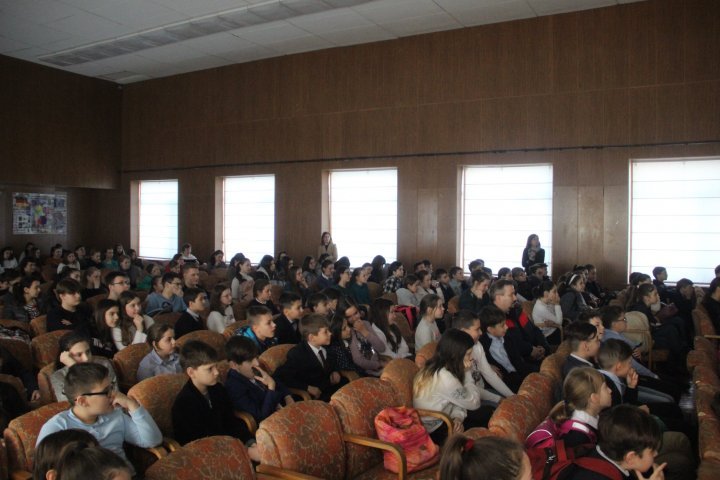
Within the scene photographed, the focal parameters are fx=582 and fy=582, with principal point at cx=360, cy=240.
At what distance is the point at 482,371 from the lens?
453 cm

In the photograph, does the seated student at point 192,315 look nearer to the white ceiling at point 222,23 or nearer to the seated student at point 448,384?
the seated student at point 448,384

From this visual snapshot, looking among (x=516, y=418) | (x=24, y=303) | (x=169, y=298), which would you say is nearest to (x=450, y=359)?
(x=516, y=418)

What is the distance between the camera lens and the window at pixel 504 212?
35.0 ft

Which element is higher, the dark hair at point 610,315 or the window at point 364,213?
the window at point 364,213

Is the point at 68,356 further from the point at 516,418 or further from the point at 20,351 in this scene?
the point at 516,418

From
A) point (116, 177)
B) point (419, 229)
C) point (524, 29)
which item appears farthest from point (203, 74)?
point (524, 29)

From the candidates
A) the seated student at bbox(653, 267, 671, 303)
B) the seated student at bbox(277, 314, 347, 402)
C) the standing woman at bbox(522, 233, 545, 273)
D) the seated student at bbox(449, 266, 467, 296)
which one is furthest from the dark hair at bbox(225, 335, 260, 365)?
the standing woman at bbox(522, 233, 545, 273)

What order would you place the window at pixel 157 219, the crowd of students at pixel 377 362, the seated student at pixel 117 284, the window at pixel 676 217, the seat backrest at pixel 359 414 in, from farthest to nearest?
→ the window at pixel 157 219 → the window at pixel 676 217 → the seated student at pixel 117 284 → the seat backrest at pixel 359 414 → the crowd of students at pixel 377 362

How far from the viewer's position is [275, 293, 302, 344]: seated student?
17.9ft

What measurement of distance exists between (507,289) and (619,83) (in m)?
5.91

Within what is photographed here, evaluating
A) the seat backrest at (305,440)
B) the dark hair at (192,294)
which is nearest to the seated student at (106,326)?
the dark hair at (192,294)

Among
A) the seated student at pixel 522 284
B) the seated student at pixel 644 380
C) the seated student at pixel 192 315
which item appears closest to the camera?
the seated student at pixel 644 380

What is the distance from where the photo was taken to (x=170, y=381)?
358 centimetres

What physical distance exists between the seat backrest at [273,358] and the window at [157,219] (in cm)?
1110
